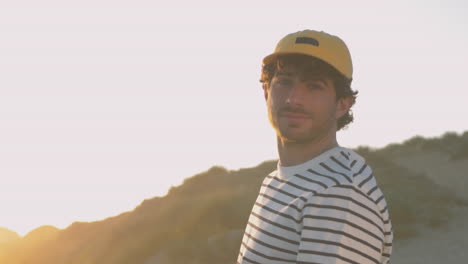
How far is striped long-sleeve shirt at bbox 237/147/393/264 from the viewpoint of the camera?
226cm

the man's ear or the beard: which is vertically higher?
the man's ear

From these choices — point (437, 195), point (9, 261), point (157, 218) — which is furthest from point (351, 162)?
point (9, 261)

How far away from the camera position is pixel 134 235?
50.2ft

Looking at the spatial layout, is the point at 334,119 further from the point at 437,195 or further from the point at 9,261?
the point at 9,261

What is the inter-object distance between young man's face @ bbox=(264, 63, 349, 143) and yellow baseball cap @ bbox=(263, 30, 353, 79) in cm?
8

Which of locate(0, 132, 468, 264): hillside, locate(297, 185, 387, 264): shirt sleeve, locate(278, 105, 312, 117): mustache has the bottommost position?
locate(297, 185, 387, 264): shirt sleeve

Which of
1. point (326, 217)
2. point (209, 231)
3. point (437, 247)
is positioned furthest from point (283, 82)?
point (209, 231)

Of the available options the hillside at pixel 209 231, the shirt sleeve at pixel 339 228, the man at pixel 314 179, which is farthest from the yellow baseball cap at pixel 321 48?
the hillside at pixel 209 231

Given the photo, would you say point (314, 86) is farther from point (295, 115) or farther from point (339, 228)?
point (339, 228)

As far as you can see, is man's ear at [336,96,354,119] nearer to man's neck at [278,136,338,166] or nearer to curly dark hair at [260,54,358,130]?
curly dark hair at [260,54,358,130]

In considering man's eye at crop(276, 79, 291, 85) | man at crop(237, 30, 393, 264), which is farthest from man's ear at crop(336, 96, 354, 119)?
man's eye at crop(276, 79, 291, 85)

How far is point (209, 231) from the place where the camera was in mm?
14086

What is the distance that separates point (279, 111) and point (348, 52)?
0.41 metres

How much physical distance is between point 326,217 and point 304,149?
50 centimetres
